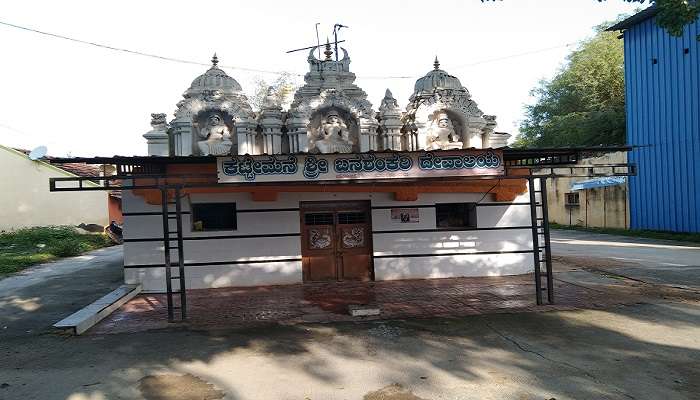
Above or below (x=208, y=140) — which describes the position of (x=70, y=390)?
below

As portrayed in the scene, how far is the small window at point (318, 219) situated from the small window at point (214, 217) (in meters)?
1.65

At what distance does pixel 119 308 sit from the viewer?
28.2 feet

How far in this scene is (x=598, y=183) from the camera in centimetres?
2566

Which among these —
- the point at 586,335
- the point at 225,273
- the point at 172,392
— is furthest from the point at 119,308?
the point at 586,335

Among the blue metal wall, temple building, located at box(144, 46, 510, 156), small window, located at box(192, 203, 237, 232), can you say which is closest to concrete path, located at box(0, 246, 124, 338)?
small window, located at box(192, 203, 237, 232)

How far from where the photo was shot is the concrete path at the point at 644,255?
1054 cm

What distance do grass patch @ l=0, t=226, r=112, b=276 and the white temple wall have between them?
6.97m

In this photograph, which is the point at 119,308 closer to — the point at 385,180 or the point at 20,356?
the point at 20,356

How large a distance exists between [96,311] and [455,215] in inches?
313

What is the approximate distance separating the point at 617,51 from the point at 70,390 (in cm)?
3393

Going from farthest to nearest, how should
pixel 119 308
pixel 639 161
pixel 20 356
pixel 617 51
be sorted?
pixel 617 51, pixel 639 161, pixel 119 308, pixel 20 356

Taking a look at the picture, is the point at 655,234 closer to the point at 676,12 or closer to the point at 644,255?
the point at 644,255

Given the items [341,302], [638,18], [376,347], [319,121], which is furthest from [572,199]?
[376,347]

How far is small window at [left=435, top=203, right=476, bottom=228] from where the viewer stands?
11430mm
